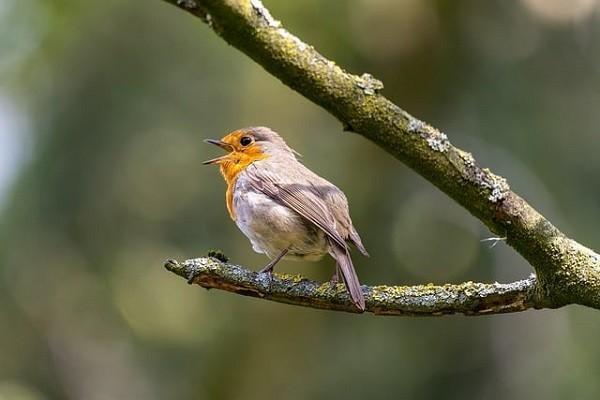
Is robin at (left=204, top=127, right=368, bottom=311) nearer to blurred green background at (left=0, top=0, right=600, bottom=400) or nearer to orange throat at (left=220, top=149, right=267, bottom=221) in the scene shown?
orange throat at (left=220, top=149, right=267, bottom=221)

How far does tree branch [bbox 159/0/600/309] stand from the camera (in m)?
2.87

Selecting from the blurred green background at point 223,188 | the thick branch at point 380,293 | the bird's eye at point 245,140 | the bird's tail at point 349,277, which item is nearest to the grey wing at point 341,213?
the bird's tail at point 349,277

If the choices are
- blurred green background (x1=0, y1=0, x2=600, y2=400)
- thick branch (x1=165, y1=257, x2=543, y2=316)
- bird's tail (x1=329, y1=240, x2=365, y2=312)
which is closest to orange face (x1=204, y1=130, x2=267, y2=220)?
bird's tail (x1=329, y1=240, x2=365, y2=312)

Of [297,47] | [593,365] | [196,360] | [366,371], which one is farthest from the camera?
[196,360]

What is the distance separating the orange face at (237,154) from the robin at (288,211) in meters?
0.01

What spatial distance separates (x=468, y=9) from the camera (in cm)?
986

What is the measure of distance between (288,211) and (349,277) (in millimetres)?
1040

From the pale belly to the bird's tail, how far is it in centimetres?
26

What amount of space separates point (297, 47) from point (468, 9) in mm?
7310

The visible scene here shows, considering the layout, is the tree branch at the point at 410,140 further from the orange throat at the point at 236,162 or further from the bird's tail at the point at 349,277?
the orange throat at the point at 236,162

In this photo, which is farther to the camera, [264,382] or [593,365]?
[264,382]

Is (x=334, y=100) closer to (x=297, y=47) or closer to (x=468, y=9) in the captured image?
(x=297, y=47)

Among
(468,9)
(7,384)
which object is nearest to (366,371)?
(7,384)

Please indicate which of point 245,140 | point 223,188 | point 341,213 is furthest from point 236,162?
point 223,188
